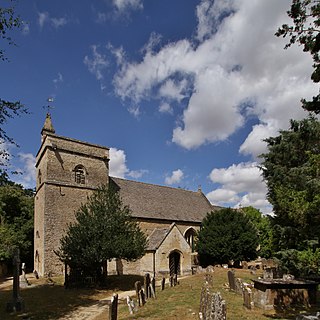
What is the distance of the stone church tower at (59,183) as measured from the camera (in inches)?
934

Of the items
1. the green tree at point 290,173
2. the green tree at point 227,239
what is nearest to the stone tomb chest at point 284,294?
the green tree at point 290,173

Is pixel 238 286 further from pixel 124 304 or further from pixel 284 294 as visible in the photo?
pixel 124 304

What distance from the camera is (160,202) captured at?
33.3m

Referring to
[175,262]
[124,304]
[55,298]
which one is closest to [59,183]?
[55,298]

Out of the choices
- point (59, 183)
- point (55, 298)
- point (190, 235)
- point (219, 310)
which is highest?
point (59, 183)

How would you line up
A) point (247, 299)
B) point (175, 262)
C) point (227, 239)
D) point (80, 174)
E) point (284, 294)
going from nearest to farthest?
point (247, 299) → point (284, 294) → point (80, 174) → point (175, 262) → point (227, 239)

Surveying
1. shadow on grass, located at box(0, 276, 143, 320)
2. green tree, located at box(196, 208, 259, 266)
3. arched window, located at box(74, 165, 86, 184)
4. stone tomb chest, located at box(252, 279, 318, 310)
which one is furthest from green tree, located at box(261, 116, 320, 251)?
arched window, located at box(74, 165, 86, 184)

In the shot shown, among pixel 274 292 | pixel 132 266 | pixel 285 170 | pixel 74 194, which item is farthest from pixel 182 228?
pixel 274 292

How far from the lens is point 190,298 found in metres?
13.7

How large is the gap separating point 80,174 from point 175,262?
12034 mm

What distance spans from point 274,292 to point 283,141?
1224 cm

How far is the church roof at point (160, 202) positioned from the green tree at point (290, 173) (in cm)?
1262

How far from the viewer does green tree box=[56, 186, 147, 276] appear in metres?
18.3

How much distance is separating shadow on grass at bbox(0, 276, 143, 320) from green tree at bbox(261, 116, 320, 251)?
10.3 meters
